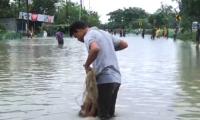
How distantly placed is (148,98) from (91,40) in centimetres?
325

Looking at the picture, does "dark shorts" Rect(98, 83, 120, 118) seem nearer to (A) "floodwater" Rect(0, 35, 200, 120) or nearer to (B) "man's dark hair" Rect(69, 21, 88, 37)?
(A) "floodwater" Rect(0, 35, 200, 120)

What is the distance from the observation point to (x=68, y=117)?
30.1ft

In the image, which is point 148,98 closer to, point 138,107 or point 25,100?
point 138,107

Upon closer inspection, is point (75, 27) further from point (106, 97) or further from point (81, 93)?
point (81, 93)

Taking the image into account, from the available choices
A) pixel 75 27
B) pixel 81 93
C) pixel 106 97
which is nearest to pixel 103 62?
pixel 106 97

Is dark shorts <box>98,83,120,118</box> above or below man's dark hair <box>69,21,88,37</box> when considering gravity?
below

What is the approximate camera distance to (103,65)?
338 inches

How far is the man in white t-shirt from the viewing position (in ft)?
28.1

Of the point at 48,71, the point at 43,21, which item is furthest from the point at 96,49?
the point at 43,21

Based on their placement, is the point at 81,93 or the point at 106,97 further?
the point at 81,93

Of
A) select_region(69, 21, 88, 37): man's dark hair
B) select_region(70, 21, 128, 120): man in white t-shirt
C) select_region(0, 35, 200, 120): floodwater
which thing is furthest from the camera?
select_region(0, 35, 200, 120): floodwater

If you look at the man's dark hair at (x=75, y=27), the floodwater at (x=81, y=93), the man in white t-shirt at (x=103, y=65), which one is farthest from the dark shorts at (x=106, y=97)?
the man's dark hair at (x=75, y=27)

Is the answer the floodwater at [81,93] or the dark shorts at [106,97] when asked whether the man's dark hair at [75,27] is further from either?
the floodwater at [81,93]

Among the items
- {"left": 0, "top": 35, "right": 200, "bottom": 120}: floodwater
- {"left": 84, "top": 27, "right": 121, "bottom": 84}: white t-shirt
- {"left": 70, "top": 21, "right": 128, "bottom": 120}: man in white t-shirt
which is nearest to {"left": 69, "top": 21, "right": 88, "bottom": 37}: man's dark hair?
{"left": 70, "top": 21, "right": 128, "bottom": 120}: man in white t-shirt
